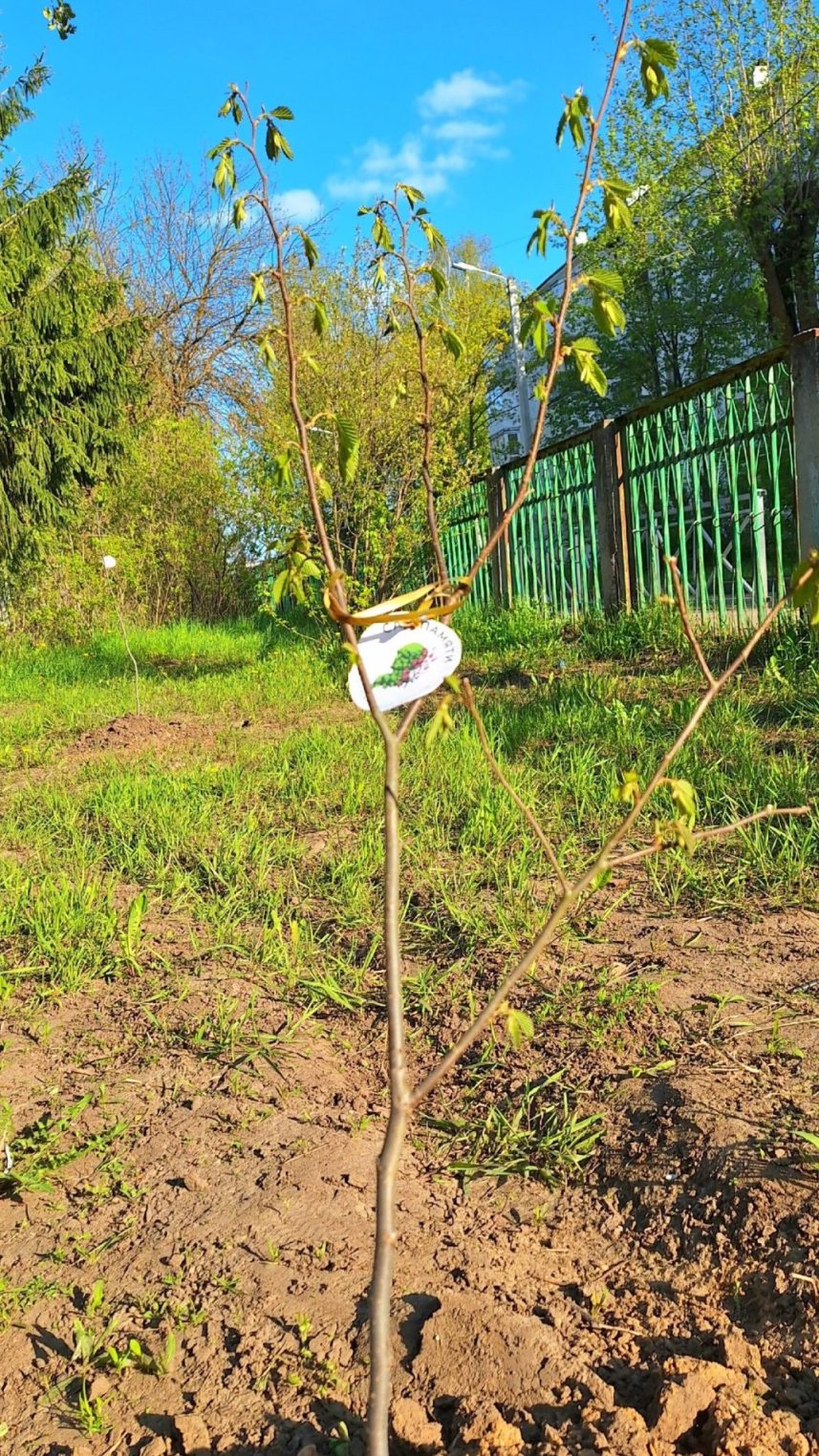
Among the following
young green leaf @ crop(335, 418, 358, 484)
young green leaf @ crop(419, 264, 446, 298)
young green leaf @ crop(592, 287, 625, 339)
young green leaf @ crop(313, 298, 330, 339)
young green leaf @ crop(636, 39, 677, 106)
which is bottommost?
young green leaf @ crop(335, 418, 358, 484)

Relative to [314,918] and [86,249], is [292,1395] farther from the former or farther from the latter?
[86,249]

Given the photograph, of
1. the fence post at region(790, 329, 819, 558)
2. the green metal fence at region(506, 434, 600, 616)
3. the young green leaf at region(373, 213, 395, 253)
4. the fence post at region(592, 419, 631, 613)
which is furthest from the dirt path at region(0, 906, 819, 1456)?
the green metal fence at region(506, 434, 600, 616)

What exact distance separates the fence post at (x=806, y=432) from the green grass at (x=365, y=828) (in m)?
0.60

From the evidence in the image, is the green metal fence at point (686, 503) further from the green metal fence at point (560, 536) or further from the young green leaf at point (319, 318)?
the young green leaf at point (319, 318)

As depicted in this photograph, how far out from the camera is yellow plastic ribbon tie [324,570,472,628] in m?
0.92

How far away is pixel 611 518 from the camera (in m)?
6.74

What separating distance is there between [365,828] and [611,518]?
13.0 feet

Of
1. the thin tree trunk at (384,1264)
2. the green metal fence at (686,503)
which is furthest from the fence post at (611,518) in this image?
the thin tree trunk at (384,1264)

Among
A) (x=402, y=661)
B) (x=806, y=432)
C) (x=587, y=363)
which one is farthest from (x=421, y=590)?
(x=806, y=432)

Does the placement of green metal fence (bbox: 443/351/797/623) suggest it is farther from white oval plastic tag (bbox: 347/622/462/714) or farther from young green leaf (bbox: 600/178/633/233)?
white oval plastic tag (bbox: 347/622/462/714)

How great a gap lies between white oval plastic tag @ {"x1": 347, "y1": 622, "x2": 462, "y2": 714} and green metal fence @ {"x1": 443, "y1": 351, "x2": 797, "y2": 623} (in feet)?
10.7

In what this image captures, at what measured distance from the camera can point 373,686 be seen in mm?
1035

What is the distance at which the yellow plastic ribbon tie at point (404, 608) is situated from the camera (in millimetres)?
925

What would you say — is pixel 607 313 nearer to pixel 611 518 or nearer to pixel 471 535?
pixel 611 518
